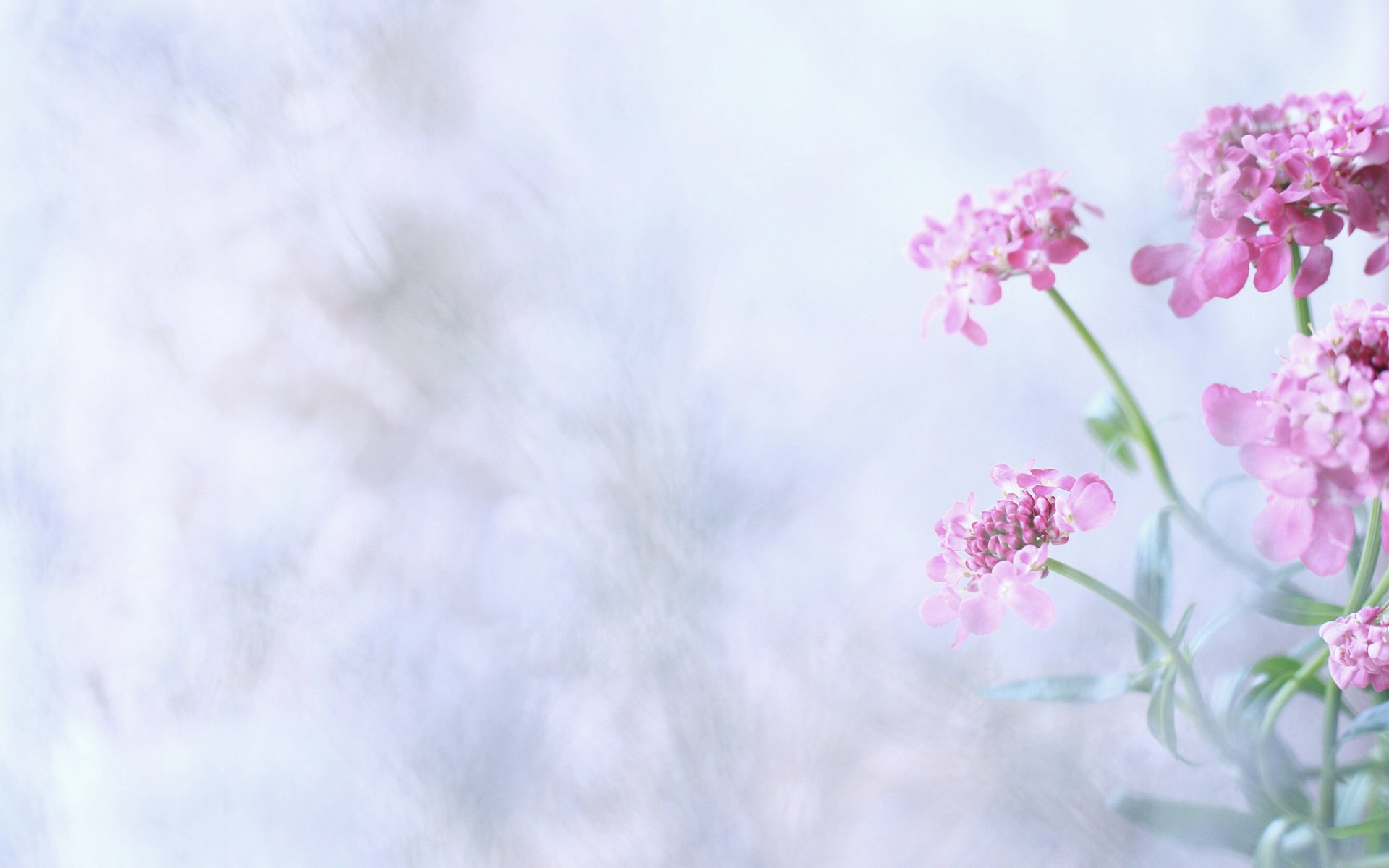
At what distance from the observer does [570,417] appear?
0.63 metres

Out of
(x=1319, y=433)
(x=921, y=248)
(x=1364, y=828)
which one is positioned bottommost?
(x=1364, y=828)

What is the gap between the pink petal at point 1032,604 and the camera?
1.37 ft

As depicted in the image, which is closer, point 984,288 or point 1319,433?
point 1319,433

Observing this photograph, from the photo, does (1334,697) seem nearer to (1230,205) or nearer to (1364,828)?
(1364,828)

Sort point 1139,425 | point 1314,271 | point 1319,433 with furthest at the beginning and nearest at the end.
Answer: point 1139,425
point 1314,271
point 1319,433

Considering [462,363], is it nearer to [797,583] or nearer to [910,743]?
[797,583]

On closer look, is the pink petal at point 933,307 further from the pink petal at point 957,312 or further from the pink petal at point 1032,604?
the pink petal at point 1032,604

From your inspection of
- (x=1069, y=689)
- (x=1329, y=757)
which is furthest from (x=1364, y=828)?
(x=1069, y=689)

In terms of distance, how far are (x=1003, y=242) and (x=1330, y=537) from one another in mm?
209

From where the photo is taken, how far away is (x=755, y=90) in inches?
25.8

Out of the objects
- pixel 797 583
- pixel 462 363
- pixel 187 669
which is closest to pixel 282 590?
pixel 187 669

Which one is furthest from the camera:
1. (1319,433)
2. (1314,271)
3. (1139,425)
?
(1139,425)

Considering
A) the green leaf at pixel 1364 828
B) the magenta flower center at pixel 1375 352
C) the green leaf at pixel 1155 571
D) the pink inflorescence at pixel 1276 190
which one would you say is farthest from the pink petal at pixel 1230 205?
the green leaf at pixel 1364 828

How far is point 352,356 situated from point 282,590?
15 cm
